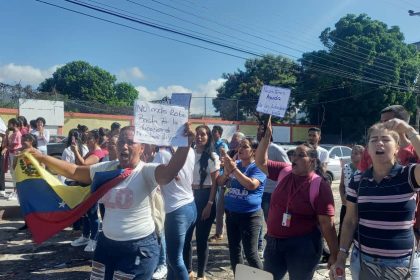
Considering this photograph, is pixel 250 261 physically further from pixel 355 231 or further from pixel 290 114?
pixel 290 114

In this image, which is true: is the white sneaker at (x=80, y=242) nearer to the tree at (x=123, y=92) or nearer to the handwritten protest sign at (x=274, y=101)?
the handwritten protest sign at (x=274, y=101)

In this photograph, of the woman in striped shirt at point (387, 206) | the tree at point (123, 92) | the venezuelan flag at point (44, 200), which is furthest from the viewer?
the tree at point (123, 92)

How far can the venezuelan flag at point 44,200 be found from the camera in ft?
10.9

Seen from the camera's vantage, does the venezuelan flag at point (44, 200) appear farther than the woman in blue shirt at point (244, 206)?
No

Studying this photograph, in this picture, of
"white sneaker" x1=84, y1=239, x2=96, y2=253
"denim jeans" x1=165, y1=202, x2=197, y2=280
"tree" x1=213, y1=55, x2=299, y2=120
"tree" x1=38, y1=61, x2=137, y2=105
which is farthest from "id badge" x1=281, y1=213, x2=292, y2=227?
"tree" x1=38, y1=61, x2=137, y2=105

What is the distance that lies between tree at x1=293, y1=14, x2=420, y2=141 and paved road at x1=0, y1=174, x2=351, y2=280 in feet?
89.7

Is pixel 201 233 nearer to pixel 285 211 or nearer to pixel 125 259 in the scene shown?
pixel 285 211

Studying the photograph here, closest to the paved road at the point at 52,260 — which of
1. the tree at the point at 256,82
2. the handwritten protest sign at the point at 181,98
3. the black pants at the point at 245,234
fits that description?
the black pants at the point at 245,234

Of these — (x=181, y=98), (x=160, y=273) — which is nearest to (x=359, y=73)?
(x=160, y=273)

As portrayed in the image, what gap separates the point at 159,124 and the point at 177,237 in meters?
1.44

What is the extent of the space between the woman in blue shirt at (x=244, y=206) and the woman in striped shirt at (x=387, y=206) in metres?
1.45

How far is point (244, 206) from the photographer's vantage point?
4195mm

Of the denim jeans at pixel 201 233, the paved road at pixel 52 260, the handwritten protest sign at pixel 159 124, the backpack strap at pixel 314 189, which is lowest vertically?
the paved road at pixel 52 260

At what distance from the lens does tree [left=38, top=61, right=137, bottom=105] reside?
69500 mm
